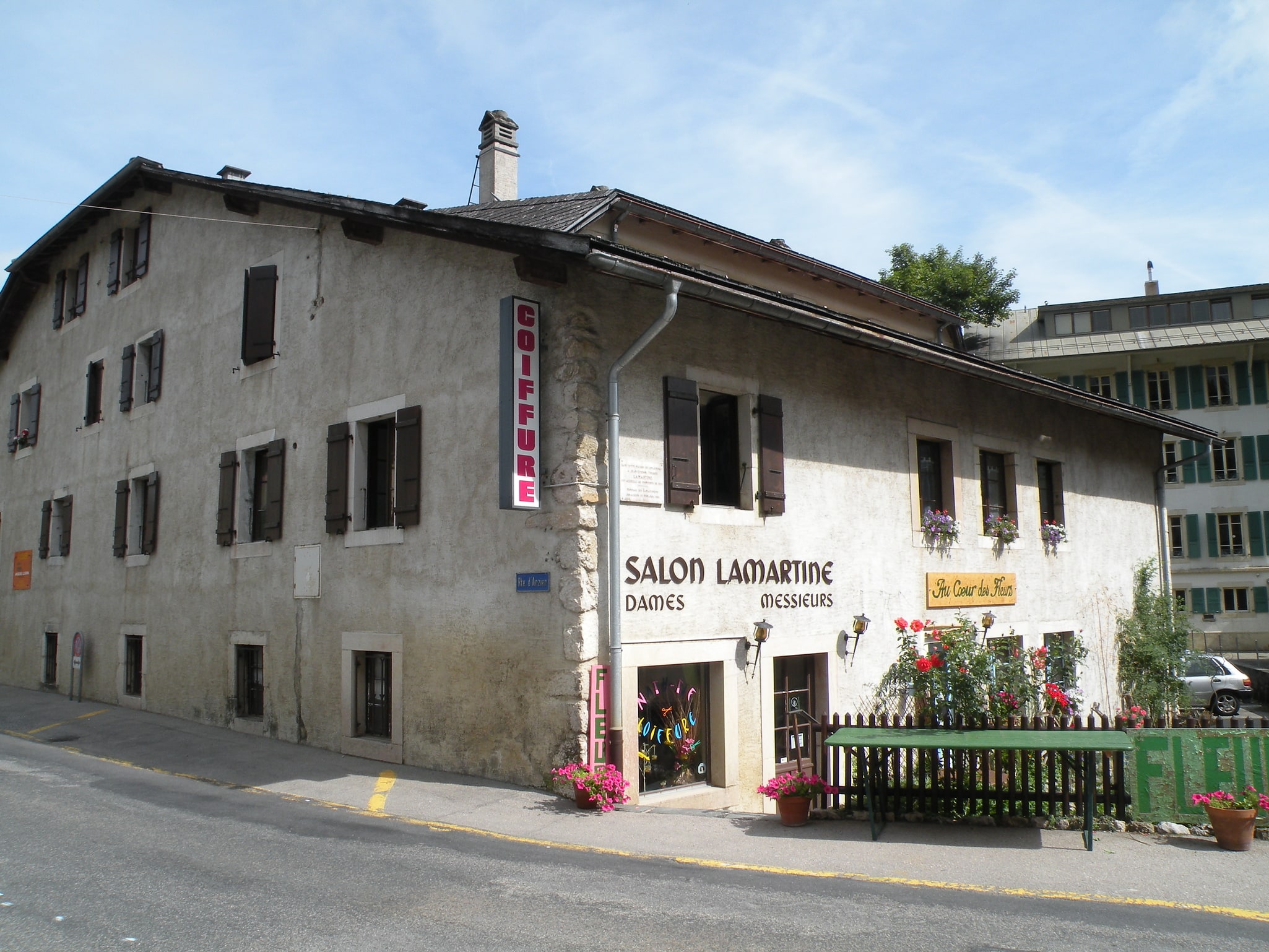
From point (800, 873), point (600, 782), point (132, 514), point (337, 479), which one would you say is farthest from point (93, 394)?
point (800, 873)

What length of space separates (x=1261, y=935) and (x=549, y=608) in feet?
17.8

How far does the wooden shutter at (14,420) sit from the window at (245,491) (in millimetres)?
10267

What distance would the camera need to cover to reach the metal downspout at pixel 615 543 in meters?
8.41

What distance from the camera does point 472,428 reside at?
9.48 m

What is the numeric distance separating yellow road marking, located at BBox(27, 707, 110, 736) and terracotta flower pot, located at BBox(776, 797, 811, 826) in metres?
10.4

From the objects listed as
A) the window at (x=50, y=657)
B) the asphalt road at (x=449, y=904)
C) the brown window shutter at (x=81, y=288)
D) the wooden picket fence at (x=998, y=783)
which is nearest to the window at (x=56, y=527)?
the window at (x=50, y=657)

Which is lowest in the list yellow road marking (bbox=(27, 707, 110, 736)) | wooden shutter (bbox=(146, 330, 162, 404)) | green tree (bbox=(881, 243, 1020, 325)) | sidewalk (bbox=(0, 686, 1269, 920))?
sidewalk (bbox=(0, 686, 1269, 920))

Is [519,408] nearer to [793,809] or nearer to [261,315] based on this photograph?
[793,809]

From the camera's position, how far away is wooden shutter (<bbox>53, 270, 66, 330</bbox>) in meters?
19.2

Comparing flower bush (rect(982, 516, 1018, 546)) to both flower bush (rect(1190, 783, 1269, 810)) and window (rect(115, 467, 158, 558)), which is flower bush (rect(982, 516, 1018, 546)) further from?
window (rect(115, 467, 158, 558))

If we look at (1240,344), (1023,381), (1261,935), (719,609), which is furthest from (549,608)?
(1240,344)

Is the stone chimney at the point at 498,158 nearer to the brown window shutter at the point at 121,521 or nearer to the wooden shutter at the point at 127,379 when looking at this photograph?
the wooden shutter at the point at 127,379

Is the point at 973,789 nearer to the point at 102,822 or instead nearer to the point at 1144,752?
the point at 1144,752

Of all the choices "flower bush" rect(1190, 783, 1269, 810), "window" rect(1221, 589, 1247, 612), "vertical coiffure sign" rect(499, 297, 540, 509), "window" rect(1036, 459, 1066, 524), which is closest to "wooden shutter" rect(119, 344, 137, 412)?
"vertical coiffure sign" rect(499, 297, 540, 509)
